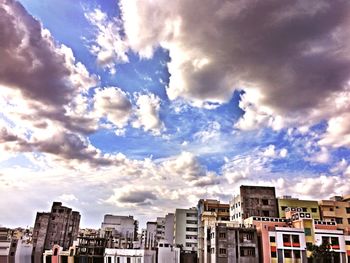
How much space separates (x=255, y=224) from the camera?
72812 millimetres

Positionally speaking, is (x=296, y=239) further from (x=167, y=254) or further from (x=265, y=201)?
(x=167, y=254)

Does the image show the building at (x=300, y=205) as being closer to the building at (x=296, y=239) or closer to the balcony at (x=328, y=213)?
the balcony at (x=328, y=213)

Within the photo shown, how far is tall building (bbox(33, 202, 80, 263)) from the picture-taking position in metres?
104

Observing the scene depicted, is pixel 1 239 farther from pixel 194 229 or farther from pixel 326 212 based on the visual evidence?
pixel 326 212

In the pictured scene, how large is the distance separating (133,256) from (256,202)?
31.1 meters

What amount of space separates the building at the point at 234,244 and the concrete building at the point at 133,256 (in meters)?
15.5

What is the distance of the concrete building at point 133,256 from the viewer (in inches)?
3125

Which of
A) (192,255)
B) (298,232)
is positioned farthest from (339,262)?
(192,255)

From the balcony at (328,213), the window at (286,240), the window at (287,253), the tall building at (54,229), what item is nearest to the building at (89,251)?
the tall building at (54,229)

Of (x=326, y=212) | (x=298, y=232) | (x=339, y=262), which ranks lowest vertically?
(x=339, y=262)

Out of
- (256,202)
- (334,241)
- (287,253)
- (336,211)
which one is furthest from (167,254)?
(336,211)

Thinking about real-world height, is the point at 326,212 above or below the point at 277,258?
above

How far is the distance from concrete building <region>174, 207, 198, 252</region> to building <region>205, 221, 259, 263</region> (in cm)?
3259

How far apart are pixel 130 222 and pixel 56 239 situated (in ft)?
110
